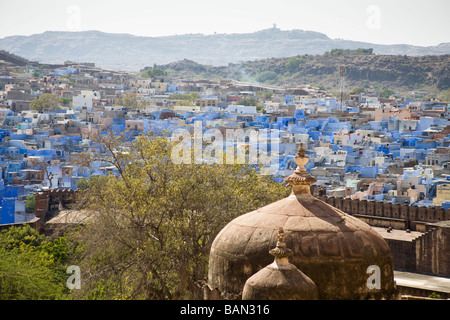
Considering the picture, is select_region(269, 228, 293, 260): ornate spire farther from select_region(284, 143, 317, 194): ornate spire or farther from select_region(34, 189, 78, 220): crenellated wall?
select_region(34, 189, 78, 220): crenellated wall

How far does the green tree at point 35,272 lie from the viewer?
13.4 m

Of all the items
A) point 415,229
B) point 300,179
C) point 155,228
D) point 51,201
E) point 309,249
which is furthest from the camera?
point 51,201

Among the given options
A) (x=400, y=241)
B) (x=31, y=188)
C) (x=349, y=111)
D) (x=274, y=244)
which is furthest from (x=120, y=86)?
(x=274, y=244)

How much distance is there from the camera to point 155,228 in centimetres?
1362

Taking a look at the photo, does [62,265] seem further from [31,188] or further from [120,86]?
[120,86]

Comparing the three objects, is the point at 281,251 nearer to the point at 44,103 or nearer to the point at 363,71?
the point at 44,103

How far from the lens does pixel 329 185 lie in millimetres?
39219

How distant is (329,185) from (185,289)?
1046 inches

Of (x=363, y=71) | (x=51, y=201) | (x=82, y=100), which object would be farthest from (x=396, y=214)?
(x=363, y=71)

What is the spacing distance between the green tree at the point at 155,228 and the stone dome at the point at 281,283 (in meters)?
4.06

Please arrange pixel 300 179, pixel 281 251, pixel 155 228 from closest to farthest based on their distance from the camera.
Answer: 1. pixel 281 251
2. pixel 300 179
3. pixel 155 228

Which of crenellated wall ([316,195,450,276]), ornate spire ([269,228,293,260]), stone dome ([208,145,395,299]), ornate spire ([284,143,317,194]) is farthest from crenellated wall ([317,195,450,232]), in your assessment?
ornate spire ([269,228,293,260])

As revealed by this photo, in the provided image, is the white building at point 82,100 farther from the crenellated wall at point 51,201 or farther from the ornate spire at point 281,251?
the ornate spire at point 281,251

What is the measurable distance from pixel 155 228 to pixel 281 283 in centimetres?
586
